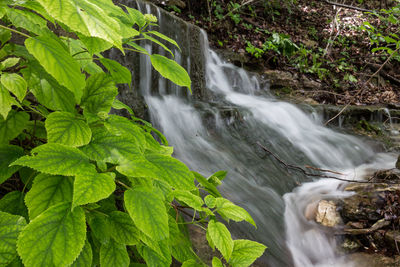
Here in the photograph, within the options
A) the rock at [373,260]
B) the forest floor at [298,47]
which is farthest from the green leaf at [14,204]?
the forest floor at [298,47]

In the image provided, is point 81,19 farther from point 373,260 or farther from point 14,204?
point 373,260

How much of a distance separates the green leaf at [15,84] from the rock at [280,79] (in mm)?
7407

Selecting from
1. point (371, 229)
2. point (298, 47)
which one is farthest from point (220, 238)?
point (298, 47)

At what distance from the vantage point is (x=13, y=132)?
2.68 feet

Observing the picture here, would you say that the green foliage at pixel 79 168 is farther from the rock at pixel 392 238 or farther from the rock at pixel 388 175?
the rock at pixel 388 175

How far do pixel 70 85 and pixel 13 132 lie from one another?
291 millimetres

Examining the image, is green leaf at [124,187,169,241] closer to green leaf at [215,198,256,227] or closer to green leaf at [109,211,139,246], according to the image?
green leaf at [109,211,139,246]

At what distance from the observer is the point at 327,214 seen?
8.64 feet

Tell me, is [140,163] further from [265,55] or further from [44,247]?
[265,55]

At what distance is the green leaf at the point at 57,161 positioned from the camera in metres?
0.61

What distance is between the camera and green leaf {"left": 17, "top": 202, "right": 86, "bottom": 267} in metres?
0.56

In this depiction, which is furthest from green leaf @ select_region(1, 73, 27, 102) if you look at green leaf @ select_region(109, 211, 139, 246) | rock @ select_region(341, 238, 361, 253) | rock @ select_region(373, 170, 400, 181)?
rock @ select_region(373, 170, 400, 181)

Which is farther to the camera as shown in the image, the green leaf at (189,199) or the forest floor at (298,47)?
the forest floor at (298,47)

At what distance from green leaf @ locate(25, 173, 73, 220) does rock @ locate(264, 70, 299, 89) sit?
292 inches
